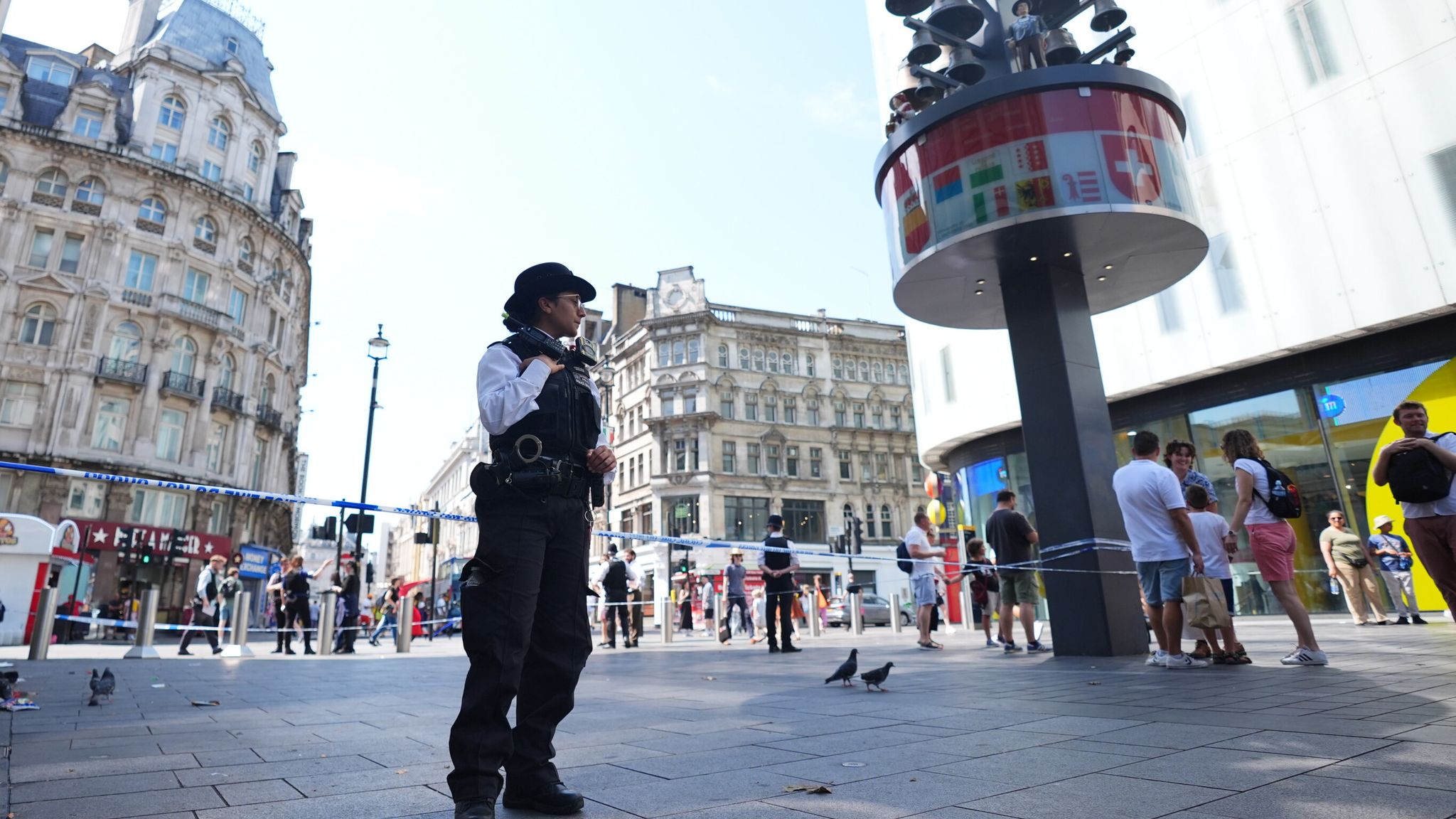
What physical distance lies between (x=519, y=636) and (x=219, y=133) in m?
44.3

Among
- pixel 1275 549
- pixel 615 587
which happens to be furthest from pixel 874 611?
pixel 1275 549

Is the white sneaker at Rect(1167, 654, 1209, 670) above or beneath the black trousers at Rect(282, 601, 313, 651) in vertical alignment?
beneath

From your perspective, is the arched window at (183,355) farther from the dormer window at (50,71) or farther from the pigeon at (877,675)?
the pigeon at (877,675)

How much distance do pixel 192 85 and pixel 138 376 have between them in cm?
1470

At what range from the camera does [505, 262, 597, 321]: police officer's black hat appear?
10.7ft

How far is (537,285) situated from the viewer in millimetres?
3268

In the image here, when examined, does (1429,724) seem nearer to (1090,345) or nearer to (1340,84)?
(1090,345)

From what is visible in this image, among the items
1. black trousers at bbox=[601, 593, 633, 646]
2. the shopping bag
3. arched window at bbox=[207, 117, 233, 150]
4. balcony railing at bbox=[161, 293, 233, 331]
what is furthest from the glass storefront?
arched window at bbox=[207, 117, 233, 150]

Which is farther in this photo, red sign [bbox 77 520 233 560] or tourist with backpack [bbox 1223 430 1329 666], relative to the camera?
red sign [bbox 77 520 233 560]

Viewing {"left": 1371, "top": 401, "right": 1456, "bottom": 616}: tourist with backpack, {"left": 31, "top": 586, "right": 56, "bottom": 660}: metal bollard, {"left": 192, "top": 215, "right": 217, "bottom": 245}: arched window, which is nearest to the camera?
{"left": 1371, "top": 401, "right": 1456, "bottom": 616}: tourist with backpack

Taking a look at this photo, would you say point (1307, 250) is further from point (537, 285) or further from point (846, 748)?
point (537, 285)

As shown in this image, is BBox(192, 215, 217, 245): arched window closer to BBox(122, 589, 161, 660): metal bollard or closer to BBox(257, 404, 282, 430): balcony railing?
BBox(257, 404, 282, 430): balcony railing

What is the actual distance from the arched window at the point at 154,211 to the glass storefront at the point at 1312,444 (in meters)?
39.1

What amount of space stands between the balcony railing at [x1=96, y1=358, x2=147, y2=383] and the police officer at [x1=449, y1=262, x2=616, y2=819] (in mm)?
36717
